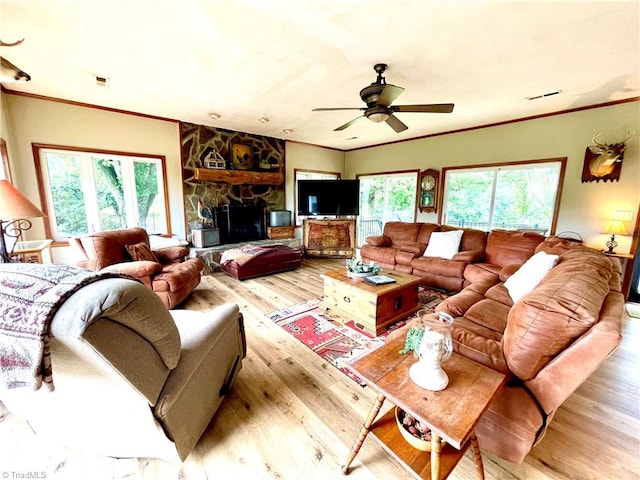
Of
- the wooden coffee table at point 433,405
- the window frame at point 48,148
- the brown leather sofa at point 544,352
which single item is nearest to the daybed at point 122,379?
the wooden coffee table at point 433,405

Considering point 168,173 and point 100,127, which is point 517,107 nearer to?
point 168,173

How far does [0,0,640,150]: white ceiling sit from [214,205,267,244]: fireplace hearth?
2.01 metres

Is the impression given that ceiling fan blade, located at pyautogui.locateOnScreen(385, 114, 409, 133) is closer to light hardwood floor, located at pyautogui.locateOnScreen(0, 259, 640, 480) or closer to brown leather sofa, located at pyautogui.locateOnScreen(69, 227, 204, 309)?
light hardwood floor, located at pyautogui.locateOnScreen(0, 259, 640, 480)

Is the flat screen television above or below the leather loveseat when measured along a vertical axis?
above

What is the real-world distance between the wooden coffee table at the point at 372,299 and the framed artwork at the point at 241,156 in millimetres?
3417

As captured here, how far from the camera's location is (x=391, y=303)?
2727 mm

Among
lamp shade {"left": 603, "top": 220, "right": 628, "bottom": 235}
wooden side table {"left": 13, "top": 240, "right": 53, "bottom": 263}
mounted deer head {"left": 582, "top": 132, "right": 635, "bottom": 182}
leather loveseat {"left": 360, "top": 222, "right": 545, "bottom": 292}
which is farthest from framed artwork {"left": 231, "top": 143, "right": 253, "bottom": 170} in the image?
lamp shade {"left": 603, "top": 220, "right": 628, "bottom": 235}

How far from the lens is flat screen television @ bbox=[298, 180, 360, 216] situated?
580 cm

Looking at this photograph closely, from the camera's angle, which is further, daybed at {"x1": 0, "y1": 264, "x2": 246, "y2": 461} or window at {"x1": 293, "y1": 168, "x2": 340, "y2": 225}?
window at {"x1": 293, "y1": 168, "x2": 340, "y2": 225}

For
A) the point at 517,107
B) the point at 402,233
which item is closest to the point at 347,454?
the point at 402,233

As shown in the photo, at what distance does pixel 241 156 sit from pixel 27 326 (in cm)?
498

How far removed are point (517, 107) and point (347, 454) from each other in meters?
4.66

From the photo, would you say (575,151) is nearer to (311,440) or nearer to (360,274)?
(360,274)

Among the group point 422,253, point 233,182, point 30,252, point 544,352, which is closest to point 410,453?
point 544,352
